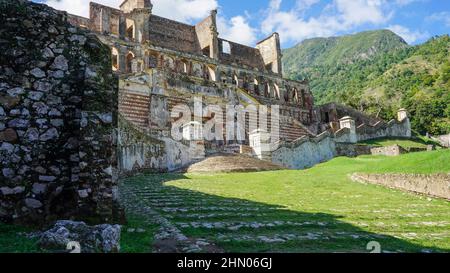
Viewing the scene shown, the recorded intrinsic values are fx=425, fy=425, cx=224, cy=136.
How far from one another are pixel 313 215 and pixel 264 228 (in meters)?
1.85

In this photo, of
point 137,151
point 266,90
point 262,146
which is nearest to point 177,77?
point 262,146

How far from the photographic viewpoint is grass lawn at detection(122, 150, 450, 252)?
17.8 feet

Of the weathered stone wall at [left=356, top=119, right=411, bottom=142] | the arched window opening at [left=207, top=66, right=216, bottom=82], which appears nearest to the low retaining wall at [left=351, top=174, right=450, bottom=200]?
the weathered stone wall at [left=356, top=119, right=411, bottom=142]

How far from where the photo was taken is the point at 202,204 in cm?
891

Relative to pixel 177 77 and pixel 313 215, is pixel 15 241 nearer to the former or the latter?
pixel 313 215

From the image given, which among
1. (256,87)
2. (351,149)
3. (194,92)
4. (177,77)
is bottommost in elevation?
(351,149)

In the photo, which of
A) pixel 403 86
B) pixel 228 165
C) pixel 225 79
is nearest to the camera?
pixel 228 165

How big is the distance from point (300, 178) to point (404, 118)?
3375cm

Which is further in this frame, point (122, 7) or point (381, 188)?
point (122, 7)

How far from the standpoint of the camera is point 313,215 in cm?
782

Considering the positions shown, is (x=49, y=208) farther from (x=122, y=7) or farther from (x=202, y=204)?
(x=122, y=7)

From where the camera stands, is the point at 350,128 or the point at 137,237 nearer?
the point at 137,237

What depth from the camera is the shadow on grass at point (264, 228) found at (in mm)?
5113

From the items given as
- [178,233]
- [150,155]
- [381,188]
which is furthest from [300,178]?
[178,233]
